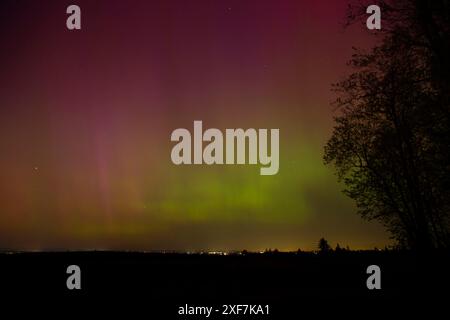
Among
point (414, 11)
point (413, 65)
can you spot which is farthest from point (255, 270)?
point (414, 11)

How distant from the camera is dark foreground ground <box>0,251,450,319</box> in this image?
1330 centimetres

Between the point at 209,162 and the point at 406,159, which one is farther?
the point at 406,159

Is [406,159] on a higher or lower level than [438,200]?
higher

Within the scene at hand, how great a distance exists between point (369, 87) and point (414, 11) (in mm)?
4147

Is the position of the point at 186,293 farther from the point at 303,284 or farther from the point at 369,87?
the point at 369,87

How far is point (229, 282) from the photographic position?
16594 millimetres

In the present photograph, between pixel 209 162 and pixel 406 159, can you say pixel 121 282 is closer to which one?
pixel 209 162

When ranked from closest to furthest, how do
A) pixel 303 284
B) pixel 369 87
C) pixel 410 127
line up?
pixel 303 284, pixel 410 127, pixel 369 87

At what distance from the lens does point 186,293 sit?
14.5 metres

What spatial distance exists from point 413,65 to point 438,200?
8.31 meters

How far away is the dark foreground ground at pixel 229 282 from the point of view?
13297mm

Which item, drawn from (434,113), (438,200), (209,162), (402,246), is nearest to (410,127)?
(434,113)
